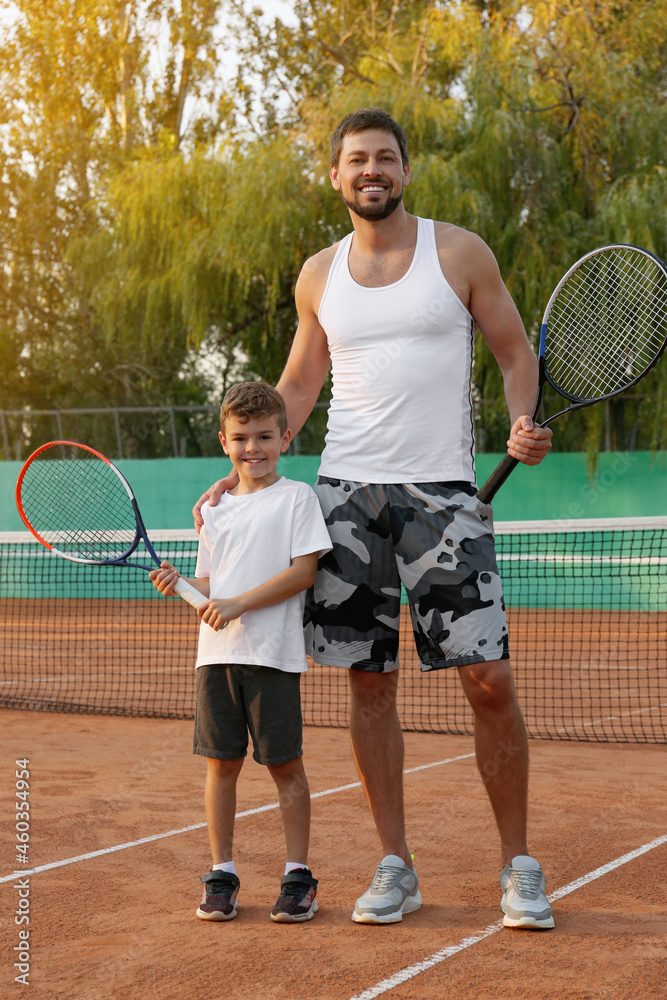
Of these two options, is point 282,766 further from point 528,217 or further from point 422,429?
point 528,217

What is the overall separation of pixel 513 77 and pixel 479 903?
1176cm

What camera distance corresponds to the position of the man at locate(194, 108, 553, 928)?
2.98 metres

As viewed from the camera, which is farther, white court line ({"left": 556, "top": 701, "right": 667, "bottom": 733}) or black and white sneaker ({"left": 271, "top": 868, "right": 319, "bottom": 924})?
white court line ({"left": 556, "top": 701, "right": 667, "bottom": 733})

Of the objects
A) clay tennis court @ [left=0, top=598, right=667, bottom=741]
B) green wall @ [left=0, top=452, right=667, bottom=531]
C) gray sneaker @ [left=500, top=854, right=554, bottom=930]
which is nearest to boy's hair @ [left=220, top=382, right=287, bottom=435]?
gray sneaker @ [left=500, top=854, right=554, bottom=930]

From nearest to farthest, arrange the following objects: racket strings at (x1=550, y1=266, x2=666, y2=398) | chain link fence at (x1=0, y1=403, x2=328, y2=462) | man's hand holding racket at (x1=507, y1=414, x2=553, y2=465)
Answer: man's hand holding racket at (x1=507, y1=414, x2=553, y2=465)
racket strings at (x1=550, y1=266, x2=666, y2=398)
chain link fence at (x1=0, y1=403, x2=328, y2=462)

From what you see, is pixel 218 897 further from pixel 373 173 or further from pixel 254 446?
pixel 373 173

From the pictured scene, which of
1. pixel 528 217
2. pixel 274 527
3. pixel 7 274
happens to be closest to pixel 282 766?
pixel 274 527

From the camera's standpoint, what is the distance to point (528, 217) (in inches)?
523

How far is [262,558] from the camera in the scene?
10.1ft

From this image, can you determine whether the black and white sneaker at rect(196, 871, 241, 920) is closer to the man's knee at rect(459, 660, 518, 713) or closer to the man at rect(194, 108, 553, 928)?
the man at rect(194, 108, 553, 928)

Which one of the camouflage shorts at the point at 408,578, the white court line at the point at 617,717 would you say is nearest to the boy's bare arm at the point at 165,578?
the camouflage shorts at the point at 408,578

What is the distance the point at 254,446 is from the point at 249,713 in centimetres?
75

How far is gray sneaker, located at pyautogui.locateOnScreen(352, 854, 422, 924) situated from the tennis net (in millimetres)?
3256

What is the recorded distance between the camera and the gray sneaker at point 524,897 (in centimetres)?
292
